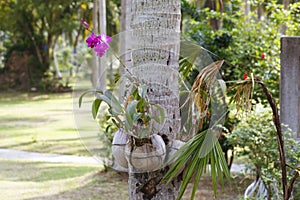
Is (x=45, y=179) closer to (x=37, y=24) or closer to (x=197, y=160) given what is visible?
(x=197, y=160)

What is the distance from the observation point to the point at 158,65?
288 centimetres

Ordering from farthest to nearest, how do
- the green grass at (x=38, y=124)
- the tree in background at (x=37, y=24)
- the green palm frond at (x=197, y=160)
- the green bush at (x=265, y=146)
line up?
the tree in background at (x=37, y=24), the green grass at (x=38, y=124), the green bush at (x=265, y=146), the green palm frond at (x=197, y=160)

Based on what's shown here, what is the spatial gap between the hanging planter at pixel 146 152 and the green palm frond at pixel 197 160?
91 millimetres

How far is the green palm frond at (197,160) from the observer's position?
2.84m

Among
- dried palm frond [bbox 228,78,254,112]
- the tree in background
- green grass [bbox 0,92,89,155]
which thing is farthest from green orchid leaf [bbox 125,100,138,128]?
the tree in background

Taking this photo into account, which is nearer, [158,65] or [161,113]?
[161,113]

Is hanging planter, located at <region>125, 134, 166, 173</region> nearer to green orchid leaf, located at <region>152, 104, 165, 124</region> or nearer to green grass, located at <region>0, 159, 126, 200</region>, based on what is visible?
green orchid leaf, located at <region>152, 104, 165, 124</region>

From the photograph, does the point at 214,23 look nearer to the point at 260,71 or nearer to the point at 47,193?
the point at 260,71

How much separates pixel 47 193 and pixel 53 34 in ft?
70.0

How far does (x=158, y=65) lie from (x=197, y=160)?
59 centimetres

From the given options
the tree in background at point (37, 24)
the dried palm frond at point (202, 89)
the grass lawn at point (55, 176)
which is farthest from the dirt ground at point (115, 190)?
the tree in background at point (37, 24)

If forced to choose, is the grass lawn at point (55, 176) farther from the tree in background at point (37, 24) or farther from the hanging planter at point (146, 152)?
the tree in background at point (37, 24)

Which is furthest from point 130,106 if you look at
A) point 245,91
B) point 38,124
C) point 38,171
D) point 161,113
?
point 38,124

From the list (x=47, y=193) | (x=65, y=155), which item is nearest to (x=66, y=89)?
(x=65, y=155)
